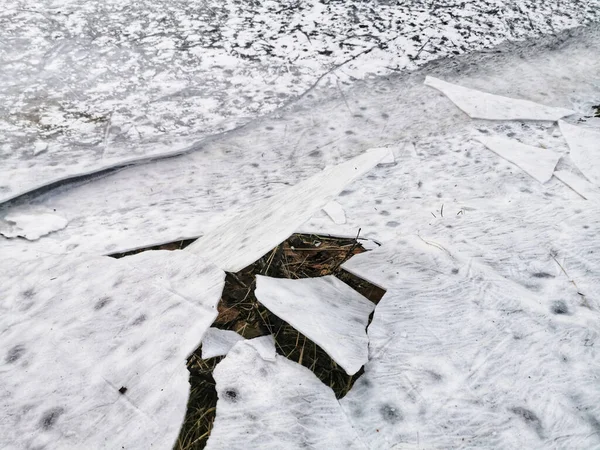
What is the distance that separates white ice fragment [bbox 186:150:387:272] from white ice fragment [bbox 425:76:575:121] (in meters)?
0.60

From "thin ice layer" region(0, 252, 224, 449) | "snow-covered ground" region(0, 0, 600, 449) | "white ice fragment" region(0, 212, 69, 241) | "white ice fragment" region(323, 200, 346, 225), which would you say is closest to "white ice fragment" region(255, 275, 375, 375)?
"snow-covered ground" region(0, 0, 600, 449)

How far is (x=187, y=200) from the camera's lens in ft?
4.92

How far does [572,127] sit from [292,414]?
4.56 ft

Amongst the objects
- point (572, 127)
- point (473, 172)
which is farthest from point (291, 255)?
point (572, 127)

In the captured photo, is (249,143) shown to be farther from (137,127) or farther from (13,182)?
(13,182)

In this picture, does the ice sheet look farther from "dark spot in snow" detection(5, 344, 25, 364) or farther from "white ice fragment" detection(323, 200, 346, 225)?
"dark spot in snow" detection(5, 344, 25, 364)

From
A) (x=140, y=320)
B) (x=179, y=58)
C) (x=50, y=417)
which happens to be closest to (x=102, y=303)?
(x=140, y=320)

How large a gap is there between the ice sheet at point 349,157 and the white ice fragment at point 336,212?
0.02 meters

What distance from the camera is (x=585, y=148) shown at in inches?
63.9

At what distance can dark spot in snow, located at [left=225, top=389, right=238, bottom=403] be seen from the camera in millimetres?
897

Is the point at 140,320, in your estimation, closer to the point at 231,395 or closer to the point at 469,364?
the point at 231,395

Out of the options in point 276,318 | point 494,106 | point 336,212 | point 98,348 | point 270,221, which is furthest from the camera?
point 494,106

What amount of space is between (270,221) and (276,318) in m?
0.23

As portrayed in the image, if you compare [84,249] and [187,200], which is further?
[187,200]
